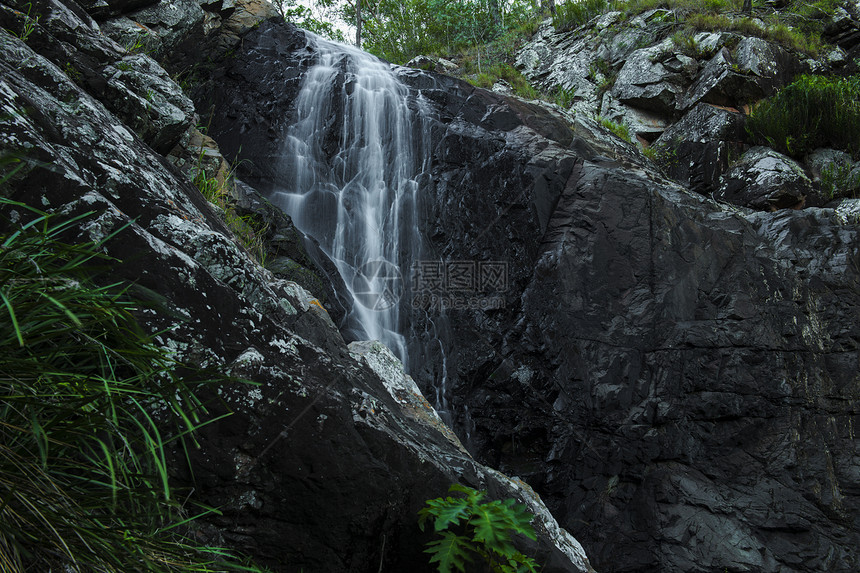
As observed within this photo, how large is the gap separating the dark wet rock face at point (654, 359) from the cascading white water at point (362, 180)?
400mm

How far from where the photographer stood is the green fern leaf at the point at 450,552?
1.94 m

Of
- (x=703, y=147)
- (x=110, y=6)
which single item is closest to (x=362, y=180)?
(x=110, y=6)

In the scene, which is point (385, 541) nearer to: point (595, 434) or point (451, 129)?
point (595, 434)

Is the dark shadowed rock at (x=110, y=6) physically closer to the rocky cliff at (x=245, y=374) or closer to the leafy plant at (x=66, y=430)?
the rocky cliff at (x=245, y=374)

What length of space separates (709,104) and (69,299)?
34.5ft

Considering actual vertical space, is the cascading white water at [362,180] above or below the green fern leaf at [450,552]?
above

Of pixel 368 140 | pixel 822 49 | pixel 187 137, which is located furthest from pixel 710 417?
pixel 822 49

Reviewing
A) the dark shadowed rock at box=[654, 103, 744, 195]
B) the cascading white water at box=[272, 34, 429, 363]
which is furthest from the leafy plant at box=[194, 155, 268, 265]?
the dark shadowed rock at box=[654, 103, 744, 195]

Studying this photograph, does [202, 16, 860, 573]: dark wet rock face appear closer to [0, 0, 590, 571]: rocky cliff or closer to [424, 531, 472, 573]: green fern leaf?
[0, 0, 590, 571]: rocky cliff

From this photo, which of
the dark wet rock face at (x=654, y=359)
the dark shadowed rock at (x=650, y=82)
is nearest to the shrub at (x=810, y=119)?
the dark wet rock face at (x=654, y=359)

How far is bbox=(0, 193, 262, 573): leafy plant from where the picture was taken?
1.11 meters

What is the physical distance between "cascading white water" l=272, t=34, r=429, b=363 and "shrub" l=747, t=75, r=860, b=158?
18.1ft

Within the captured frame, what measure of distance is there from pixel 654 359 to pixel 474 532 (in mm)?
4688

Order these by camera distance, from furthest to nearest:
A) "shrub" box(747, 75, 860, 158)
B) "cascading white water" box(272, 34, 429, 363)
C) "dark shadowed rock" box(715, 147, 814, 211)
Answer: "shrub" box(747, 75, 860, 158), "dark shadowed rock" box(715, 147, 814, 211), "cascading white water" box(272, 34, 429, 363)
